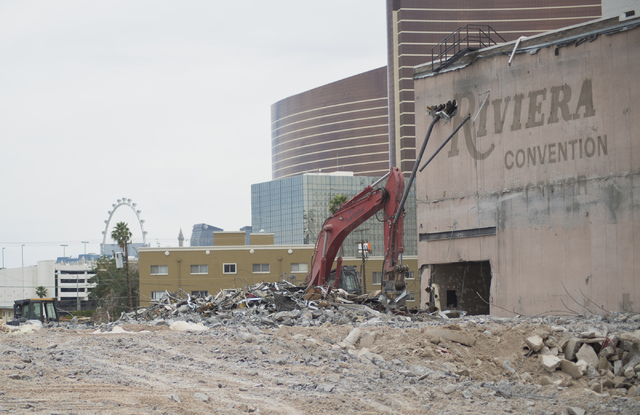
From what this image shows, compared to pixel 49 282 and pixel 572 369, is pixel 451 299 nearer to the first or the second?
pixel 572 369

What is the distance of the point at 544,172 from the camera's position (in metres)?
21.6

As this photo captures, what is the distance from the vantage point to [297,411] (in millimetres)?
9156

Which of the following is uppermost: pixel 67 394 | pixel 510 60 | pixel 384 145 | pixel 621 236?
pixel 384 145

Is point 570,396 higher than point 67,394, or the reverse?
point 67,394

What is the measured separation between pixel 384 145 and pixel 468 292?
128 metres

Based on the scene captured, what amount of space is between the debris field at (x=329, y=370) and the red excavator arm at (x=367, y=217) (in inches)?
140

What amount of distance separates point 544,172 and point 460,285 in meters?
7.01

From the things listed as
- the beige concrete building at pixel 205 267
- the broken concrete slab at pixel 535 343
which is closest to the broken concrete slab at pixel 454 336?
the broken concrete slab at pixel 535 343

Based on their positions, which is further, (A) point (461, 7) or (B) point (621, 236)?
(A) point (461, 7)

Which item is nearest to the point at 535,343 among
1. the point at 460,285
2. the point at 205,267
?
the point at 460,285

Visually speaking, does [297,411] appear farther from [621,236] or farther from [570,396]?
[621,236]

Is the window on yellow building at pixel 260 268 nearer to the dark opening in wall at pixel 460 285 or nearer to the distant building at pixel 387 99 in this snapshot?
the dark opening in wall at pixel 460 285

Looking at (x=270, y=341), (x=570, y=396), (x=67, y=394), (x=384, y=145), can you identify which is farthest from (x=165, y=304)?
(x=384, y=145)

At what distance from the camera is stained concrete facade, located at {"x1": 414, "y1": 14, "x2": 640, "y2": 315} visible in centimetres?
1973
